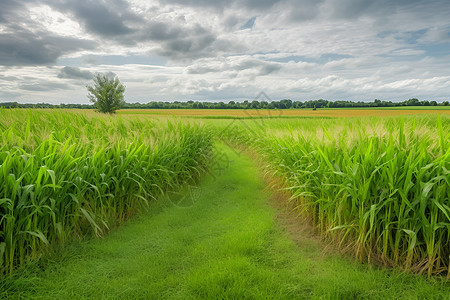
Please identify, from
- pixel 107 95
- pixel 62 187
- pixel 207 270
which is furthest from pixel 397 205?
pixel 107 95

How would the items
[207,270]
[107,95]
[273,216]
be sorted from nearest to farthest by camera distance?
[207,270]
[273,216]
[107,95]

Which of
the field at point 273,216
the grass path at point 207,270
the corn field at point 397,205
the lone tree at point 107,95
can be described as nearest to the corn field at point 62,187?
the field at point 273,216

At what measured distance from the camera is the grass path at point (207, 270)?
2266 mm

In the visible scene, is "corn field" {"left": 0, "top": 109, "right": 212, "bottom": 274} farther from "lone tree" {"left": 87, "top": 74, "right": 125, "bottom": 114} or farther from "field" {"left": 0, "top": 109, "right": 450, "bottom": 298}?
"lone tree" {"left": 87, "top": 74, "right": 125, "bottom": 114}

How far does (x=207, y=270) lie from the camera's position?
2.55 m

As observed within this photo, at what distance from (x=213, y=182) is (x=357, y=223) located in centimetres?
367

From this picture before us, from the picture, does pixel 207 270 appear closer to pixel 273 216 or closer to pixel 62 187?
pixel 62 187

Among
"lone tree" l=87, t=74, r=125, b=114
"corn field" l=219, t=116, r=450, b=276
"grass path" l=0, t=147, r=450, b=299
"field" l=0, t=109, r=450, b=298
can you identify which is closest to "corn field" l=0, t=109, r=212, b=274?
"field" l=0, t=109, r=450, b=298

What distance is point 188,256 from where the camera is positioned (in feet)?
9.50

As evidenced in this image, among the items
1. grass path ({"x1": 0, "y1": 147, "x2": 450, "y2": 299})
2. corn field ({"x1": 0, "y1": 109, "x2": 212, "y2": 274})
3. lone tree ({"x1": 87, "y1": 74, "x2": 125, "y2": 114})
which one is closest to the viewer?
grass path ({"x1": 0, "y1": 147, "x2": 450, "y2": 299})

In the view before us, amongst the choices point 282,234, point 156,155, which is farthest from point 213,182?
point 282,234

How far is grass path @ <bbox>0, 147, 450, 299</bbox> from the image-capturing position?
89.2 inches

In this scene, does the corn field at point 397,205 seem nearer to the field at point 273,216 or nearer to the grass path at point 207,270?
the field at point 273,216

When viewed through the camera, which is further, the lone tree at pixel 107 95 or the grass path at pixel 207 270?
the lone tree at pixel 107 95
